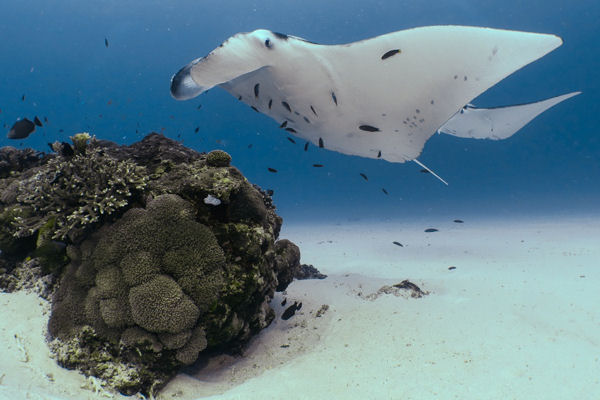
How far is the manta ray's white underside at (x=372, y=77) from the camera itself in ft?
9.90

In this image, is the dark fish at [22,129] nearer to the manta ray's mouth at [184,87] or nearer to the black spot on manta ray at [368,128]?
the manta ray's mouth at [184,87]

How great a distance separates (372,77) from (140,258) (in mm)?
3153

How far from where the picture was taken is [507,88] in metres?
54.1

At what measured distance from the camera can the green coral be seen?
322 cm

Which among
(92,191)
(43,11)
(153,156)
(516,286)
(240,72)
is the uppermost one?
(43,11)

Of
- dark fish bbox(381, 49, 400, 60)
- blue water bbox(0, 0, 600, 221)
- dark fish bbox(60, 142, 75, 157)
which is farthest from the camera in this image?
blue water bbox(0, 0, 600, 221)

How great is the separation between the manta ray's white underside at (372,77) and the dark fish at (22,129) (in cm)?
374

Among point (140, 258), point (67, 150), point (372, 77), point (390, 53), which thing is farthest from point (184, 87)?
point (390, 53)

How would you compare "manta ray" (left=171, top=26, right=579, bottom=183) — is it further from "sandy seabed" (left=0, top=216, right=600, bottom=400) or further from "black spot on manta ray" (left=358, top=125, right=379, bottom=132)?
"sandy seabed" (left=0, top=216, right=600, bottom=400)

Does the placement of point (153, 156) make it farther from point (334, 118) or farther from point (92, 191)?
point (334, 118)

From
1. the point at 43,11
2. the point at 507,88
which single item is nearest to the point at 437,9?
the point at 507,88

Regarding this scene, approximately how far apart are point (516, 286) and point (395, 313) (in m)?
2.85

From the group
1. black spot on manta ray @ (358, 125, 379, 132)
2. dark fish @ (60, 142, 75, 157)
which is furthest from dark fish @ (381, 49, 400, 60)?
dark fish @ (60, 142, 75, 157)

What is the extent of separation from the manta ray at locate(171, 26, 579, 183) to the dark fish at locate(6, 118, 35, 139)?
12.4ft
